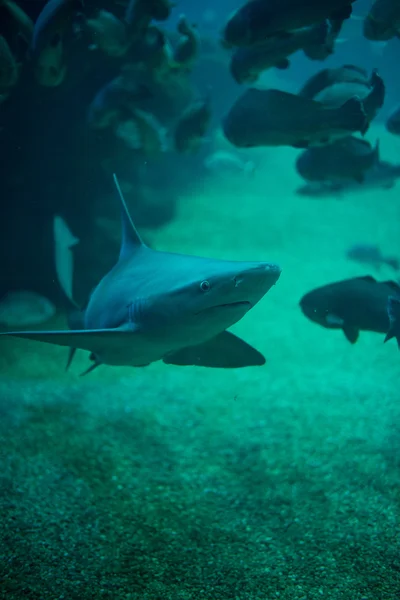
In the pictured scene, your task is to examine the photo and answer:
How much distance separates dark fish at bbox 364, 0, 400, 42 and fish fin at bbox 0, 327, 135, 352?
4144 mm

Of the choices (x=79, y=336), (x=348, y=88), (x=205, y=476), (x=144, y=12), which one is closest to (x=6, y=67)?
(x=144, y=12)

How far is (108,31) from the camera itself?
5.91 meters

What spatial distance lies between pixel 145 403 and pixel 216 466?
3.96 ft

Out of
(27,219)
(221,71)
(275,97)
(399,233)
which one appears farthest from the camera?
(221,71)

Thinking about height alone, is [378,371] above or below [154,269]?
below

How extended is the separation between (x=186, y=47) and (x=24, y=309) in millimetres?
5485

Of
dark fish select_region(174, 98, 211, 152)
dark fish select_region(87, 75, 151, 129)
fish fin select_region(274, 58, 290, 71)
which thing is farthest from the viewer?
dark fish select_region(174, 98, 211, 152)

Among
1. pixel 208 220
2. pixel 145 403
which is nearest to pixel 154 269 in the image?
pixel 145 403

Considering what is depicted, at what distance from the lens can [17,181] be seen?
7.32m

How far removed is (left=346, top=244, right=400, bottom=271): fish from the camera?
817 cm

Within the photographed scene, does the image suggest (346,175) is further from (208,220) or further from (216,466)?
(208,220)

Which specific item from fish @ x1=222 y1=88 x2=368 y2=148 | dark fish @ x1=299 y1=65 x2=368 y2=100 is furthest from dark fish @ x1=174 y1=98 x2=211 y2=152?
dark fish @ x1=299 y1=65 x2=368 y2=100

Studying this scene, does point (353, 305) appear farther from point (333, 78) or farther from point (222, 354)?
point (333, 78)

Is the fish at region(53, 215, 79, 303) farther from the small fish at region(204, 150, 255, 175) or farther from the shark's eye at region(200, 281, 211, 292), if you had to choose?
the small fish at region(204, 150, 255, 175)
